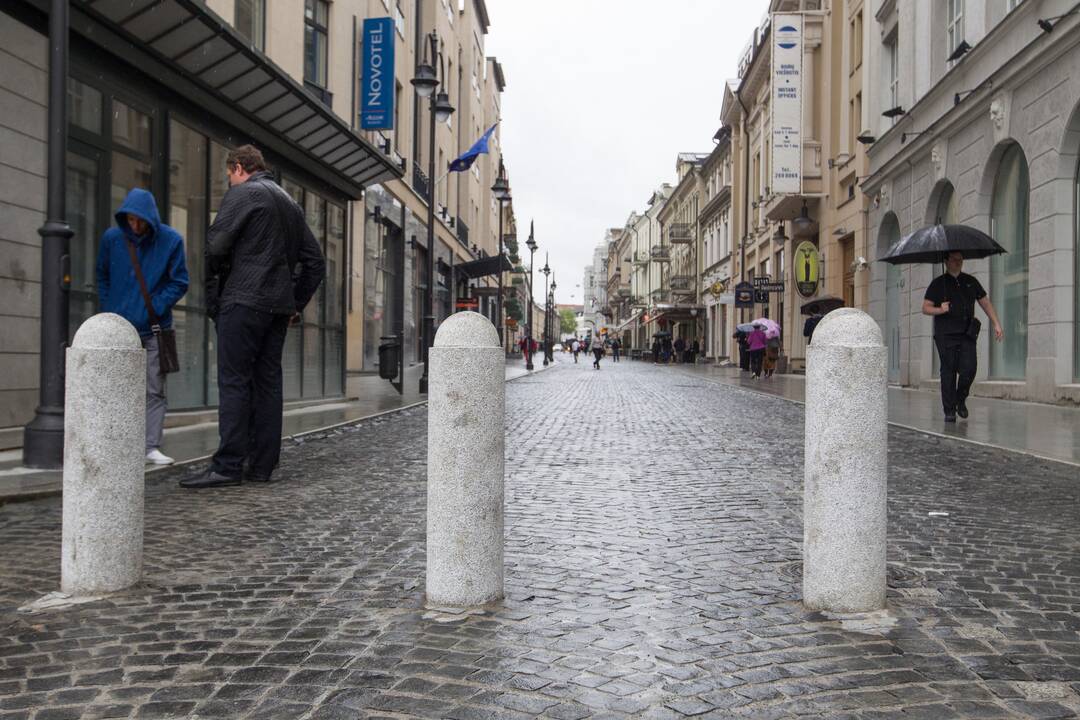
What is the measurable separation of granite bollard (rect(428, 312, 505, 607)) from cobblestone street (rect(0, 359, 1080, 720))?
122 millimetres

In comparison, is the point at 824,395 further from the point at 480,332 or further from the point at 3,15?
the point at 3,15

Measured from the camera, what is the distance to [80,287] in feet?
25.9

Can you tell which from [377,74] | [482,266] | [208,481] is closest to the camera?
[208,481]

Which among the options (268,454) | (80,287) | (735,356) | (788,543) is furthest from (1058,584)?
(735,356)

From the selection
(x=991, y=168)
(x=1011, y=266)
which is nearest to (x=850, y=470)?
(x=1011, y=266)

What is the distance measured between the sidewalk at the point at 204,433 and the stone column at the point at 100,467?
7.04 feet

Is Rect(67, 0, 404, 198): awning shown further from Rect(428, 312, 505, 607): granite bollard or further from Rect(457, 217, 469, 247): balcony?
Rect(457, 217, 469, 247): balcony

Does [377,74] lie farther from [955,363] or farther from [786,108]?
[955,363]

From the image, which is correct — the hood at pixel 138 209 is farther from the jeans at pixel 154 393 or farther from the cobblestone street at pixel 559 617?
the cobblestone street at pixel 559 617

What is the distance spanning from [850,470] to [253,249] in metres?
3.88

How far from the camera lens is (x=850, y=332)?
3.12 meters

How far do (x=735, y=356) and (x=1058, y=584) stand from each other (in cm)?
4251

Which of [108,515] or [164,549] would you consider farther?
[164,549]

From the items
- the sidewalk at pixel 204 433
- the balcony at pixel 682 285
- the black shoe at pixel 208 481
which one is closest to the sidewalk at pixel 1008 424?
the black shoe at pixel 208 481
